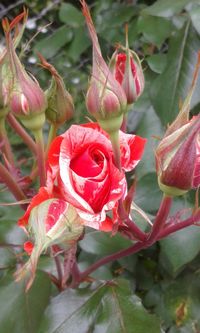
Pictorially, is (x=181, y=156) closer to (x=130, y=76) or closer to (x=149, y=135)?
(x=130, y=76)

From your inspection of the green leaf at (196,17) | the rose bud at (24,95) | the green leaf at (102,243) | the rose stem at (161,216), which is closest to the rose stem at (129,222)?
the rose stem at (161,216)

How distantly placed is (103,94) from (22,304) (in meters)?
0.37

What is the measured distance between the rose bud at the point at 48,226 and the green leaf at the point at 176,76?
0.43 meters

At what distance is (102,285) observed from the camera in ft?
2.45

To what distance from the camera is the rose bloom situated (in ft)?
1.62

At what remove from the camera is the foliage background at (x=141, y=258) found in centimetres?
71

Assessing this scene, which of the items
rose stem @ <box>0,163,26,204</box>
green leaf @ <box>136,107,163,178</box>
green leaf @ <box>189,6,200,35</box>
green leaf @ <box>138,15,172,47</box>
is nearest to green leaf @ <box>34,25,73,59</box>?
green leaf @ <box>138,15,172,47</box>

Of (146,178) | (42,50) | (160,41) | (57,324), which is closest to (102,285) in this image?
(57,324)

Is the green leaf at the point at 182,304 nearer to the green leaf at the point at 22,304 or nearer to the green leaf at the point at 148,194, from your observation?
the green leaf at the point at 148,194

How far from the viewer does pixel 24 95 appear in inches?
21.3

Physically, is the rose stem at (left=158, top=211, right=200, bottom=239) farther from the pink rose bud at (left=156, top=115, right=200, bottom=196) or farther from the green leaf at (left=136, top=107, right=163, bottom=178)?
the green leaf at (left=136, top=107, right=163, bottom=178)

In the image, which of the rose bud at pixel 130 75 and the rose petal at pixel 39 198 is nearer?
the rose petal at pixel 39 198

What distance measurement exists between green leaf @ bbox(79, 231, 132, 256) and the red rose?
34cm

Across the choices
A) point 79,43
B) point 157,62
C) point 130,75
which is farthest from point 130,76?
point 79,43
